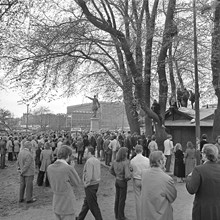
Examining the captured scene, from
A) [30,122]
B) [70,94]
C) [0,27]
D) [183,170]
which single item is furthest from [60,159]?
[30,122]

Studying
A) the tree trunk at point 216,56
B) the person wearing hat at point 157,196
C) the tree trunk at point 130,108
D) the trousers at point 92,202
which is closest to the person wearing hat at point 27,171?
the trousers at point 92,202

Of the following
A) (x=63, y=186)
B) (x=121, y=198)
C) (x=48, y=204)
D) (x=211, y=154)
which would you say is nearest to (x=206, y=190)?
(x=211, y=154)

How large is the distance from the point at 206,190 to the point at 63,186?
231 centimetres

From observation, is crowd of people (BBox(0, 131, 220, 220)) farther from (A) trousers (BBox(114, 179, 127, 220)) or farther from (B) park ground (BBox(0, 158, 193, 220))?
(B) park ground (BBox(0, 158, 193, 220))

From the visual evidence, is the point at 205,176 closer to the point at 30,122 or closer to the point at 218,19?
the point at 218,19

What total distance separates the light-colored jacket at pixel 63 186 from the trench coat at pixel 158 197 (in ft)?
4.57

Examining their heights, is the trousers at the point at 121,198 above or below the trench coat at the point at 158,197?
below

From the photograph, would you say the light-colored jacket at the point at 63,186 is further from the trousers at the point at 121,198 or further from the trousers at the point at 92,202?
the trousers at the point at 121,198

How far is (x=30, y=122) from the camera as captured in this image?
82.9 meters

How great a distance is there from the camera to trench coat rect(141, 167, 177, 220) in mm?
3666

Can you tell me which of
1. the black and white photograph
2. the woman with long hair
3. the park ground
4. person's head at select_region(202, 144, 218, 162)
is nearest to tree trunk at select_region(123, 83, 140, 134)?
the black and white photograph

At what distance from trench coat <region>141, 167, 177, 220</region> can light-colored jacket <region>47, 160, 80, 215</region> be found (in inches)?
54.9

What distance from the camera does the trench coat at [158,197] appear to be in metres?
3.67

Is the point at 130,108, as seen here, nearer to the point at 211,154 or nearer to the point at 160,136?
the point at 160,136
